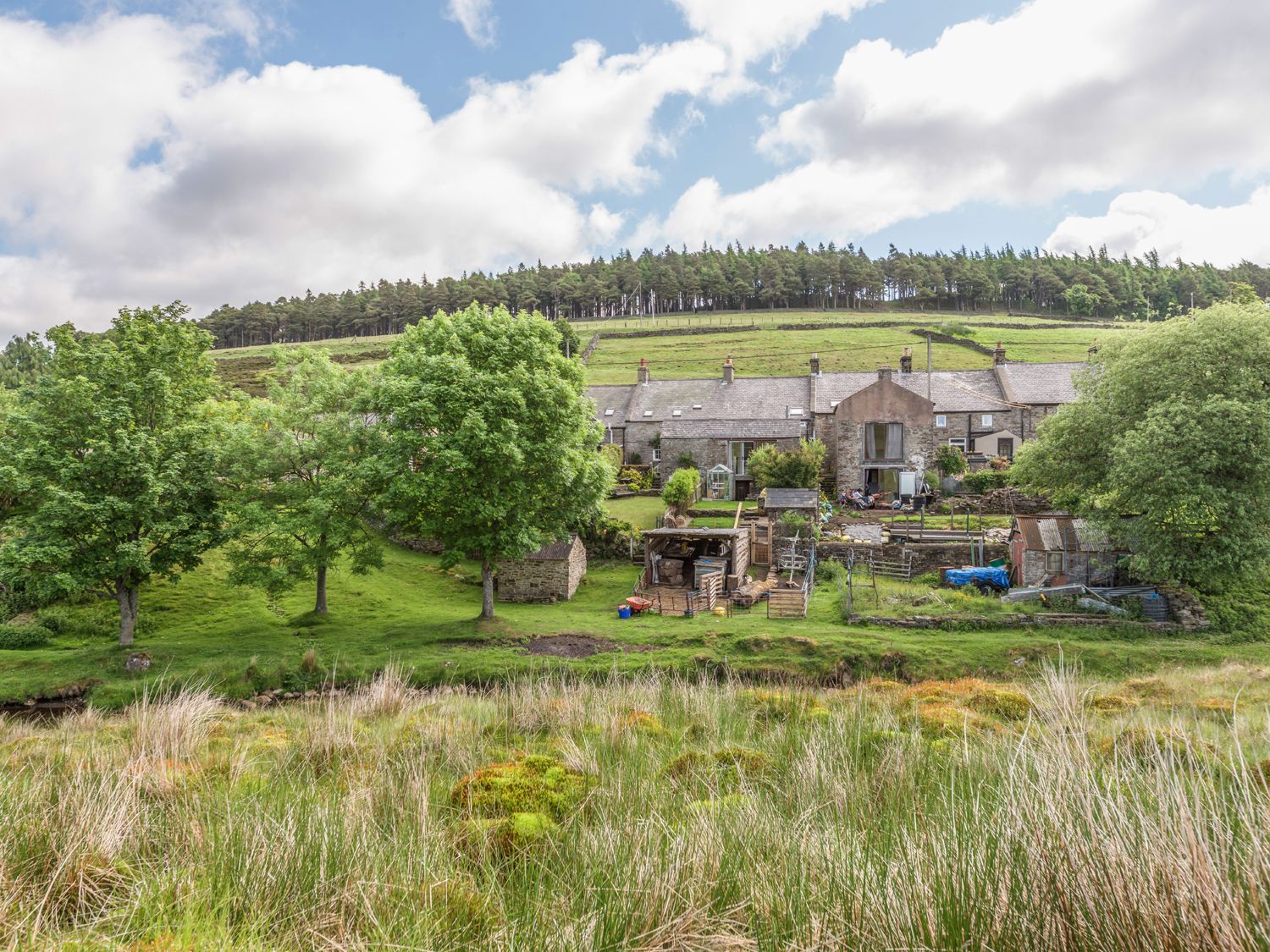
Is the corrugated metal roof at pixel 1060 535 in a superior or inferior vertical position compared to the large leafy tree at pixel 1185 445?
inferior

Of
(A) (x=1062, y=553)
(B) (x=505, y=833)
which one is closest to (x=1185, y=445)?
(A) (x=1062, y=553)

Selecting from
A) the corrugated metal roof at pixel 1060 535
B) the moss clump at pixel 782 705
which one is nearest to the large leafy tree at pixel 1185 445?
the corrugated metal roof at pixel 1060 535

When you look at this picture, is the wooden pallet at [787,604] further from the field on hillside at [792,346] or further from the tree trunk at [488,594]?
the field on hillside at [792,346]

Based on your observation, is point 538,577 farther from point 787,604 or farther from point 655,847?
point 655,847

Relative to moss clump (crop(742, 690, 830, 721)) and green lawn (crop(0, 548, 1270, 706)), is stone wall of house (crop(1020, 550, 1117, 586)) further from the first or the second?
moss clump (crop(742, 690, 830, 721))

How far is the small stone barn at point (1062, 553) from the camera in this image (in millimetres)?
23359

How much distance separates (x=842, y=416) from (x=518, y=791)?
120 ft

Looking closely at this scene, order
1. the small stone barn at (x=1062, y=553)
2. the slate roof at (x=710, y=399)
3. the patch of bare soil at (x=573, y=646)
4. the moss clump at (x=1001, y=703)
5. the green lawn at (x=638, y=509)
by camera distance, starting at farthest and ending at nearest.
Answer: the slate roof at (x=710, y=399), the green lawn at (x=638, y=509), the small stone barn at (x=1062, y=553), the patch of bare soil at (x=573, y=646), the moss clump at (x=1001, y=703)

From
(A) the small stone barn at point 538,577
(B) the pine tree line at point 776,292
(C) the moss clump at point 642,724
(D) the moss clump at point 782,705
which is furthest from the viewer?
(B) the pine tree line at point 776,292

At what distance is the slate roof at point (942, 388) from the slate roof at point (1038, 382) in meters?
0.89

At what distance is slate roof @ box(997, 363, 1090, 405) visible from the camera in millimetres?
45938

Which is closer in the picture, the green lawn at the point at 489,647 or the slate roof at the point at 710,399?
the green lawn at the point at 489,647

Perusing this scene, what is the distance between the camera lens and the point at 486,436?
20.2 metres

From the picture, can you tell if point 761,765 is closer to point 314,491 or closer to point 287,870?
point 287,870
